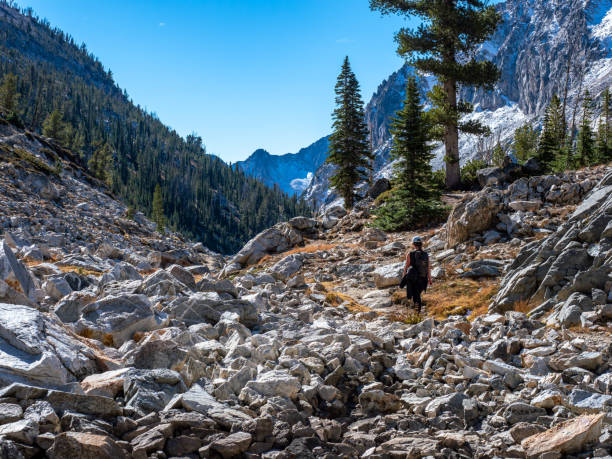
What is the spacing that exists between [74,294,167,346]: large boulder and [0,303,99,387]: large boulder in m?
1.10

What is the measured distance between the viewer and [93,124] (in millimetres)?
159750

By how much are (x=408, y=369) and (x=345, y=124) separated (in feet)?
90.6

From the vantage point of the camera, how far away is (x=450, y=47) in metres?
23.4

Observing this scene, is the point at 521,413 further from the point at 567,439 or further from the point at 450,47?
the point at 450,47

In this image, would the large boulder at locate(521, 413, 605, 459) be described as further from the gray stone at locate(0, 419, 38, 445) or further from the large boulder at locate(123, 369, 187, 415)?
the gray stone at locate(0, 419, 38, 445)

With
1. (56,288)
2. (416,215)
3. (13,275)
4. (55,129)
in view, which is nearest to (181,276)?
(56,288)

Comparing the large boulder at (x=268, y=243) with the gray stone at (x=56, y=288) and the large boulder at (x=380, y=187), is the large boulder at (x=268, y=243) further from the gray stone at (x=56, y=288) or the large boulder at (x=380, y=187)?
the gray stone at (x=56, y=288)

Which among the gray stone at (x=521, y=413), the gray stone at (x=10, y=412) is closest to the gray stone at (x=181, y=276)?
the gray stone at (x=10, y=412)

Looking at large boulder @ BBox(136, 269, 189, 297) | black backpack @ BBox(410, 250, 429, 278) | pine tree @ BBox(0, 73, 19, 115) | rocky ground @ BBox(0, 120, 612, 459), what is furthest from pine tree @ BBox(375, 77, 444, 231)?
pine tree @ BBox(0, 73, 19, 115)

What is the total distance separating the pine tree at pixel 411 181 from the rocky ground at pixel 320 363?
6060 mm

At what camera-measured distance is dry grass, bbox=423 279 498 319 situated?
9.64 meters

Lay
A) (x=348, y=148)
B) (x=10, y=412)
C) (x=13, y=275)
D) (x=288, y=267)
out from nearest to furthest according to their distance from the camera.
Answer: (x=10, y=412) → (x=13, y=275) → (x=288, y=267) → (x=348, y=148)

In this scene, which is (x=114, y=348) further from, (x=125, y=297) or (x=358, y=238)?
(x=358, y=238)

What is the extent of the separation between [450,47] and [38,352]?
24.3 meters
